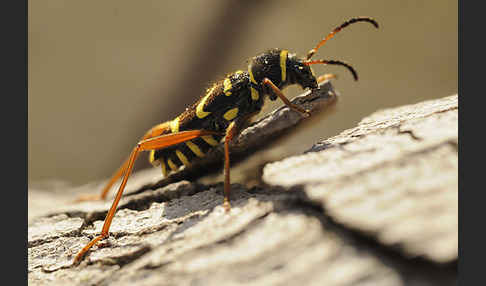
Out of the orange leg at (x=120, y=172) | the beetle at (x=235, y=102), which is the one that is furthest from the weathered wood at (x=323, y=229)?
the orange leg at (x=120, y=172)

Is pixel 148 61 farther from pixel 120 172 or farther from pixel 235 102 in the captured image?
pixel 235 102

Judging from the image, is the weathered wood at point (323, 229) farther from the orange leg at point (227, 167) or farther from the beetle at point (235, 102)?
the beetle at point (235, 102)

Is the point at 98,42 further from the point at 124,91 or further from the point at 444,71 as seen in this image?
the point at 444,71

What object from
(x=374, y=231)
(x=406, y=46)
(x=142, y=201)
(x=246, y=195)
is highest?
(x=406, y=46)

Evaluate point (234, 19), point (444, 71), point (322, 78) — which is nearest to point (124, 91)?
point (234, 19)

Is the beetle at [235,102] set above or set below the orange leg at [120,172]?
above

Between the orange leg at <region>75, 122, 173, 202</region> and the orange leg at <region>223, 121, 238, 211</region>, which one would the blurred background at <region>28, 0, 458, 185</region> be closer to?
the orange leg at <region>75, 122, 173, 202</region>

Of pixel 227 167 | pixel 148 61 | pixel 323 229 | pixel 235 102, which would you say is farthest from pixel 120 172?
pixel 148 61
